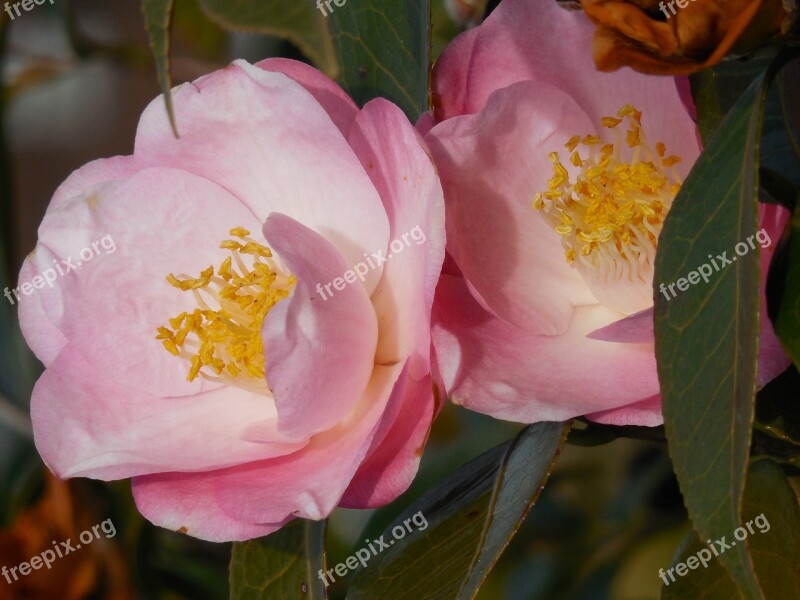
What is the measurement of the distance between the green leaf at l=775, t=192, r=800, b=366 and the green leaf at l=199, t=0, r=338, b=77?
253 mm

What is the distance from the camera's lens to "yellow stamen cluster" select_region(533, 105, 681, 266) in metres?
0.62

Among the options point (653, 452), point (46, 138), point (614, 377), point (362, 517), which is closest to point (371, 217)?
point (614, 377)

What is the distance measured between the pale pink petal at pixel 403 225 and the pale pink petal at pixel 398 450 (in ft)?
0.05

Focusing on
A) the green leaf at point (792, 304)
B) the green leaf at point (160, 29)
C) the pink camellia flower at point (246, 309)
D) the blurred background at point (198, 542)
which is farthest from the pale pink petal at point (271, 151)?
the blurred background at point (198, 542)

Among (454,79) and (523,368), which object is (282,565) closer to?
Result: (523,368)

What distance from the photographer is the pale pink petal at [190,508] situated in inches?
21.0

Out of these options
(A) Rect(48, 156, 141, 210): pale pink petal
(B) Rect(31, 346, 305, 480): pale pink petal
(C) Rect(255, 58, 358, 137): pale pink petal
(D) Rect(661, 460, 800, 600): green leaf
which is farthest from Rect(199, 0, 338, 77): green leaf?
(D) Rect(661, 460, 800, 600): green leaf

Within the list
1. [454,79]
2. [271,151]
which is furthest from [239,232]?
[454,79]

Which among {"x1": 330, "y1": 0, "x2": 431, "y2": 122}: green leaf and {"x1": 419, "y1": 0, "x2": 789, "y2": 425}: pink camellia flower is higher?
{"x1": 330, "y1": 0, "x2": 431, "y2": 122}: green leaf

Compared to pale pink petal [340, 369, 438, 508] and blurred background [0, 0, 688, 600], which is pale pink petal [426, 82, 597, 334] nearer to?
pale pink petal [340, 369, 438, 508]

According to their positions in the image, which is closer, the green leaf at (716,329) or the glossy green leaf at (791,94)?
the green leaf at (716,329)

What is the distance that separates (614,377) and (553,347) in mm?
54

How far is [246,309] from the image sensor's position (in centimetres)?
67

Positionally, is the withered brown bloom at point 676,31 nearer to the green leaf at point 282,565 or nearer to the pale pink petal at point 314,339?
the pale pink petal at point 314,339
